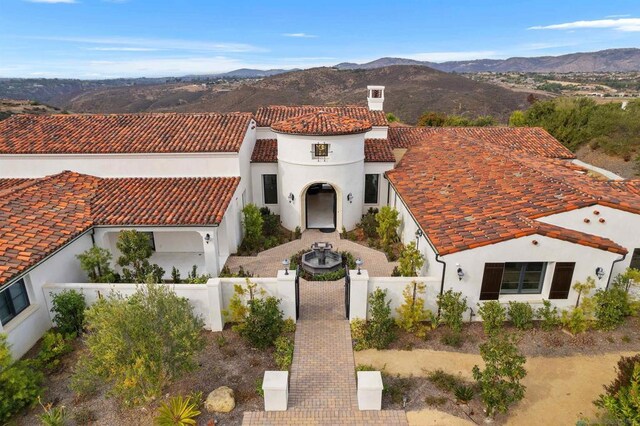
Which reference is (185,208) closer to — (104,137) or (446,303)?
(104,137)

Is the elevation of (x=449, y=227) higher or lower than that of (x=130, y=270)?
higher

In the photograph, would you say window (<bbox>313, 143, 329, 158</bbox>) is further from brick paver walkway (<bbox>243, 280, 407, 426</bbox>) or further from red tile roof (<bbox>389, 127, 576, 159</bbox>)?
brick paver walkway (<bbox>243, 280, 407, 426</bbox>)

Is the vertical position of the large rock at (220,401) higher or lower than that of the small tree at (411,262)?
lower

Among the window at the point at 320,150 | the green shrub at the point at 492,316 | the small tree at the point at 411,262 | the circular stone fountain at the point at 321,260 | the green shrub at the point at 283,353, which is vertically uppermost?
the window at the point at 320,150

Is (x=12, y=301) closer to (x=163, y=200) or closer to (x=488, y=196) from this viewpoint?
(x=163, y=200)

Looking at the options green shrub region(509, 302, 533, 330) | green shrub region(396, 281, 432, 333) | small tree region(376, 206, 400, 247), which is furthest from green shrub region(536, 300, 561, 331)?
small tree region(376, 206, 400, 247)

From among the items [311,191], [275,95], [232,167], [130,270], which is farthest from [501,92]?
[130,270]

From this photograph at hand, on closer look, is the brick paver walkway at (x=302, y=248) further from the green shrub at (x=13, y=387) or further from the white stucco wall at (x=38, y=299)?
the green shrub at (x=13, y=387)

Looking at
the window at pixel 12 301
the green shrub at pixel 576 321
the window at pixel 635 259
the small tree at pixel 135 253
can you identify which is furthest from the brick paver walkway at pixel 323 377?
the window at pixel 635 259
